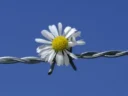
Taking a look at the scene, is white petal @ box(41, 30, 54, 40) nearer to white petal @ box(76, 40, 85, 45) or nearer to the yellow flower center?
the yellow flower center

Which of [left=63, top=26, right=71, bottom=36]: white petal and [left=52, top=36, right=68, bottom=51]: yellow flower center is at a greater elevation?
[left=63, top=26, right=71, bottom=36]: white petal

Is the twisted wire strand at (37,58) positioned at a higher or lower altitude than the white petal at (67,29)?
lower

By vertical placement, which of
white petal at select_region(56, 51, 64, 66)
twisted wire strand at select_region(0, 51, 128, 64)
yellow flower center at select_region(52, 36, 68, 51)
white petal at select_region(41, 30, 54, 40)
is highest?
white petal at select_region(41, 30, 54, 40)

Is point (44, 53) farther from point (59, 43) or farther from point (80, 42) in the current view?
point (80, 42)

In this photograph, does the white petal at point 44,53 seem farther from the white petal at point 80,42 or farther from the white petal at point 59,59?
the white petal at point 80,42

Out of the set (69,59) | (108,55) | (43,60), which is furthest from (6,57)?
(108,55)

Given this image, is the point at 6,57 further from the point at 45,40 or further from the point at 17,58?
the point at 45,40

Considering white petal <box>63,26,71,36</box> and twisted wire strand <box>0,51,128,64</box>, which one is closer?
white petal <box>63,26,71,36</box>

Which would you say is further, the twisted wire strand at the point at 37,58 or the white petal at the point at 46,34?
the twisted wire strand at the point at 37,58
